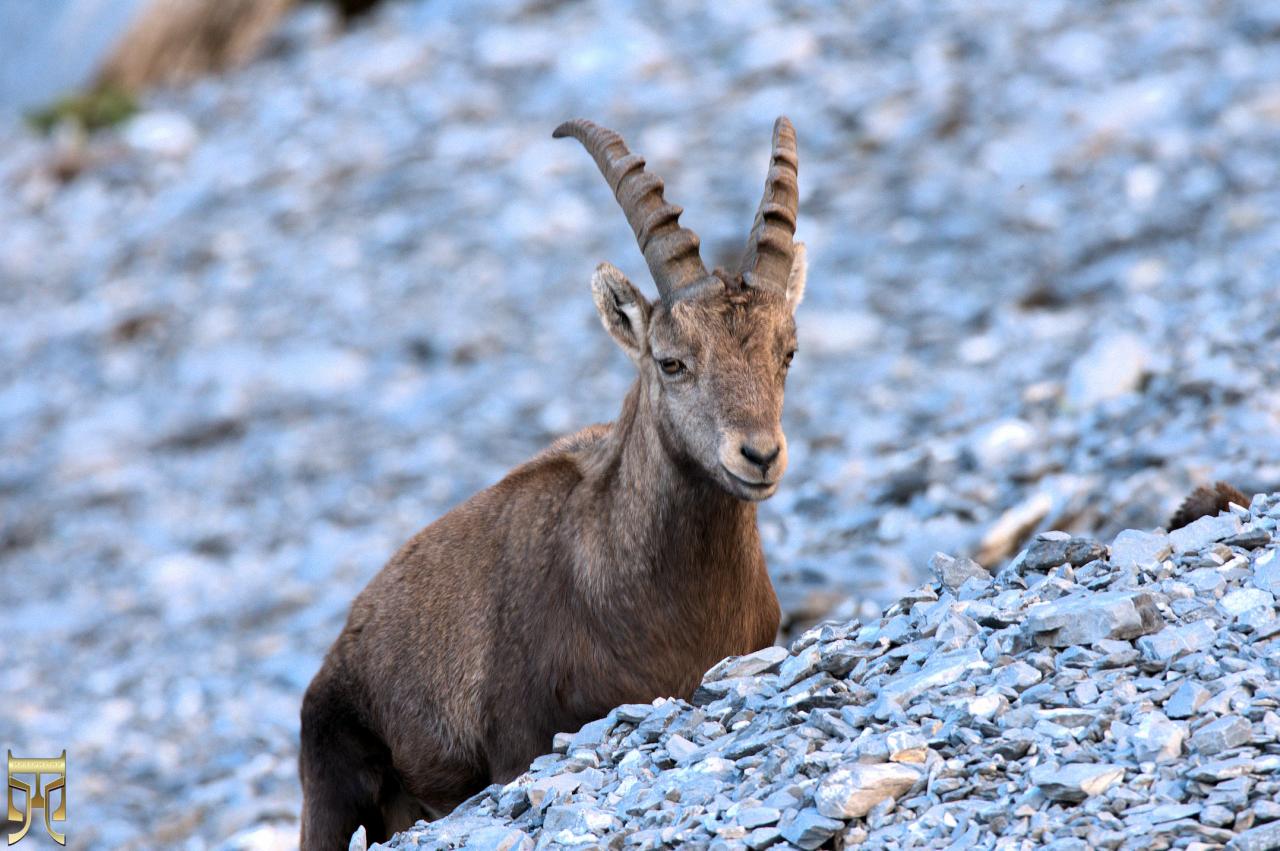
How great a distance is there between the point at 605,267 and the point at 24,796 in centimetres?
520

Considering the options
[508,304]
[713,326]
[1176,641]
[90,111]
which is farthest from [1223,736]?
[90,111]

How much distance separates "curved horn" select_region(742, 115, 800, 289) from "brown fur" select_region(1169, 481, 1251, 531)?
6.13ft

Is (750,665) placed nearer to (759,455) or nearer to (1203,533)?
(759,455)

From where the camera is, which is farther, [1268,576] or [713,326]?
[713,326]

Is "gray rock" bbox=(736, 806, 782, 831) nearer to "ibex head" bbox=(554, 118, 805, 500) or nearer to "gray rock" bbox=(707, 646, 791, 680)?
"gray rock" bbox=(707, 646, 791, 680)

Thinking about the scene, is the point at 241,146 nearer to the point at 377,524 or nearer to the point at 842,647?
the point at 377,524

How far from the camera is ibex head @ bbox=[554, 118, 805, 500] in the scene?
19.7ft

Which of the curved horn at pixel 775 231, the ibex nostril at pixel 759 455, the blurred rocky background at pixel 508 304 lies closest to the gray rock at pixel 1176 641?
the ibex nostril at pixel 759 455

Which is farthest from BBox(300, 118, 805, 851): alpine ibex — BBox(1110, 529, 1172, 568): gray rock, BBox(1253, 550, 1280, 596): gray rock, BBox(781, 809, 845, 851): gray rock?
BBox(1253, 550, 1280, 596): gray rock

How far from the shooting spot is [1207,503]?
676 centimetres

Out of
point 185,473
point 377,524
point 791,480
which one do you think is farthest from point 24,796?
point 791,480

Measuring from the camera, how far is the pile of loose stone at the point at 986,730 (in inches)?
177

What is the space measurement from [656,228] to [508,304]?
7.77 meters

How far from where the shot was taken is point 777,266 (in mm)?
6566
